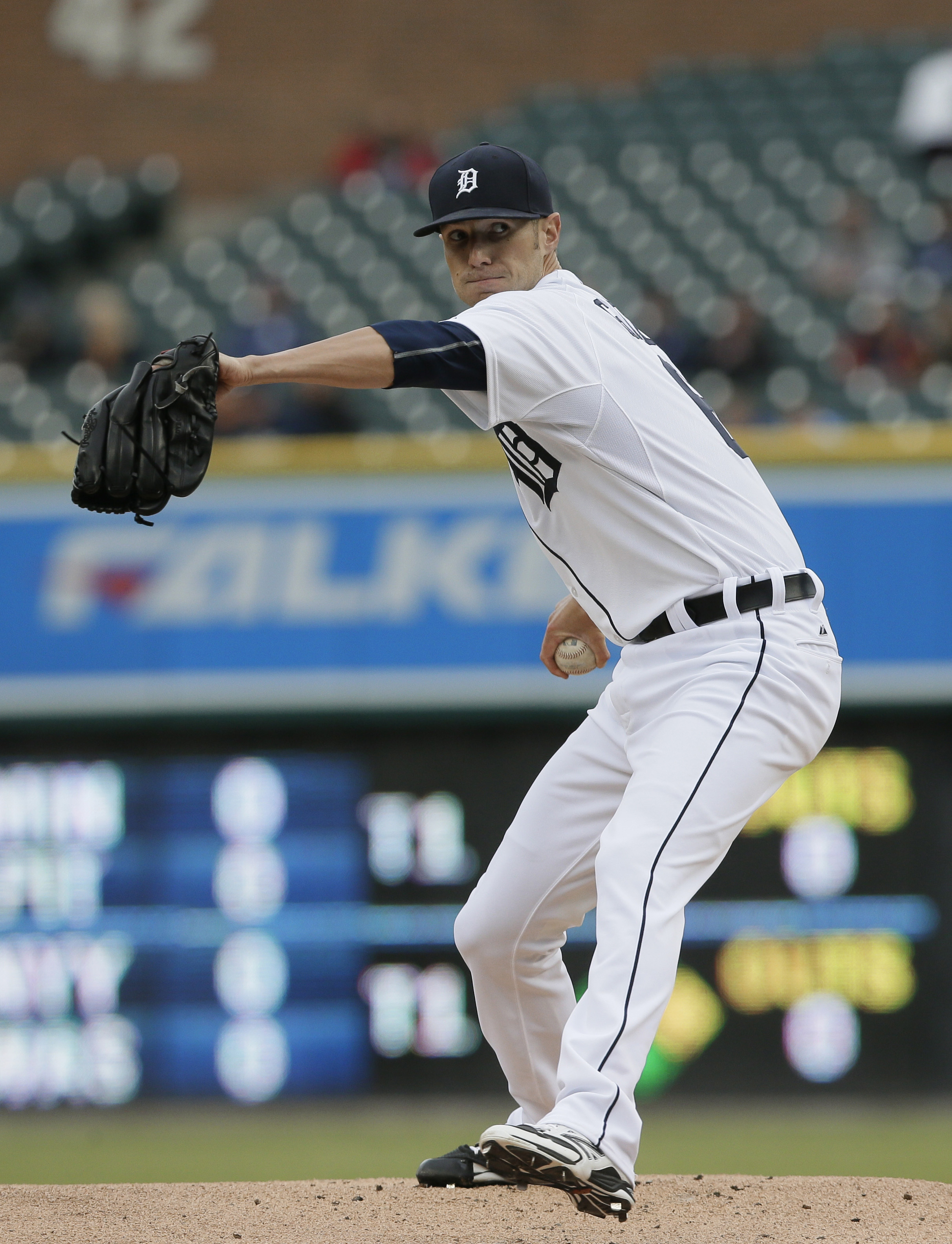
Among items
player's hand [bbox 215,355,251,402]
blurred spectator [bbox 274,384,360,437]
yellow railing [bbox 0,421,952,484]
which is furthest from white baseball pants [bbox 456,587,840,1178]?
blurred spectator [bbox 274,384,360,437]

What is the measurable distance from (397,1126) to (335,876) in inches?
39.2

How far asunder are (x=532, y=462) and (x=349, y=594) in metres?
3.83

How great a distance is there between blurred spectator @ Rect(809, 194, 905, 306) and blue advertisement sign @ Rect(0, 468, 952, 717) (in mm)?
3258

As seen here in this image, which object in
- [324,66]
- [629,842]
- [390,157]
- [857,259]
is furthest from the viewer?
[324,66]

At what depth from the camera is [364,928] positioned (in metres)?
6.69

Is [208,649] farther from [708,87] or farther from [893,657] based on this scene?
[708,87]

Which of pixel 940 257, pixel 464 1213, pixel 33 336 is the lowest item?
pixel 464 1213

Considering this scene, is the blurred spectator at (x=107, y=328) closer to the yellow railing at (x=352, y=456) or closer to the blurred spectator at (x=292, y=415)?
the blurred spectator at (x=292, y=415)

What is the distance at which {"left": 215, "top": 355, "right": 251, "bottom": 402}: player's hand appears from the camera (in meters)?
2.65

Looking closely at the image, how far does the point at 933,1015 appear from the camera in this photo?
22.0ft

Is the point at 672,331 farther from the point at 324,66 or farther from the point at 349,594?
the point at 324,66

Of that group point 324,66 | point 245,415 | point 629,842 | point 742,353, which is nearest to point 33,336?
point 245,415

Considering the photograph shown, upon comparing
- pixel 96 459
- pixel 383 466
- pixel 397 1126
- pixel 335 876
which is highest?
pixel 383 466

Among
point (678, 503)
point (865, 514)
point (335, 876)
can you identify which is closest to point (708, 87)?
point (865, 514)
